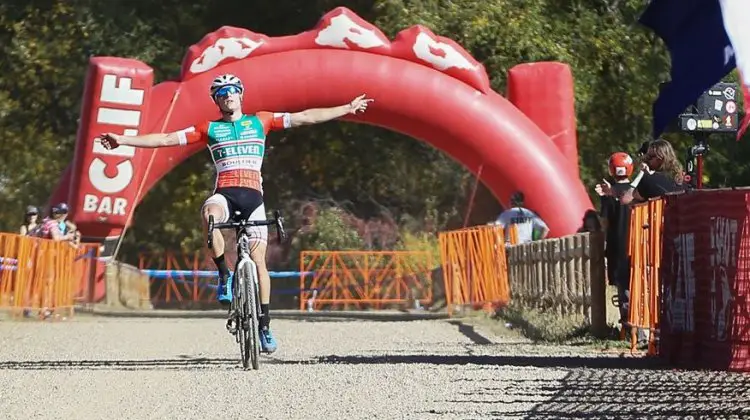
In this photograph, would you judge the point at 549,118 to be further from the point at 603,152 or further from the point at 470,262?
the point at 603,152

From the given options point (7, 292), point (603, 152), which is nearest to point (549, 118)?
point (603, 152)

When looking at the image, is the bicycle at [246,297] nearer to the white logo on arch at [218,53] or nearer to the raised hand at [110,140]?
the raised hand at [110,140]

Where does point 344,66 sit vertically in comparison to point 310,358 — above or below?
above

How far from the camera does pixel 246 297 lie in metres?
11.5

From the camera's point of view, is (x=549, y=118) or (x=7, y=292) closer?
(x=7, y=292)

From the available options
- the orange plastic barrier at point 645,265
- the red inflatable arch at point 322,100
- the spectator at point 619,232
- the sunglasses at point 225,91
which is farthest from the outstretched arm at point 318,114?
the red inflatable arch at point 322,100

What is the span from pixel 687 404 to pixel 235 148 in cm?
405

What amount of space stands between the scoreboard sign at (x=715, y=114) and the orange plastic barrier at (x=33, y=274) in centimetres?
809

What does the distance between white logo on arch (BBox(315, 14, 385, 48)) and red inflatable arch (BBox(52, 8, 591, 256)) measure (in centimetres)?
1

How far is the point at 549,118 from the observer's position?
24906 mm

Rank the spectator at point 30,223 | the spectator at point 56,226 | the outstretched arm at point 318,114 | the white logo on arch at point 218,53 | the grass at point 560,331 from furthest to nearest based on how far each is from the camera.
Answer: the white logo on arch at point 218,53 < the spectator at point 30,223 < the spectator at point 56,226 < the grass at point 560,331 < the outstretched arm at point 318,114

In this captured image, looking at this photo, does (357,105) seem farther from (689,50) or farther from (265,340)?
(689,50)

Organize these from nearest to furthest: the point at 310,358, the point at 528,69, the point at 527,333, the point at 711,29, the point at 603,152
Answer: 1. the point at 711,29
2. the point at 310,358
3. the point at 527,333
4. the point at 528,69
5. the point at 603,152

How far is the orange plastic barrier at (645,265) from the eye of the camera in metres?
12.5
